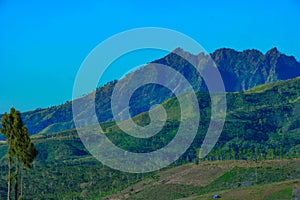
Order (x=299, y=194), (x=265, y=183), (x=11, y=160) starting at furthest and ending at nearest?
1. (x=265, y=183)
2. (x=299, y=194)
3. (x=11, y=160)

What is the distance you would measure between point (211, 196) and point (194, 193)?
87.8 feet

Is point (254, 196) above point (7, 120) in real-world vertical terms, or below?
below

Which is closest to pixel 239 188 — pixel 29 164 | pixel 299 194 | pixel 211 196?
pixel 211 196

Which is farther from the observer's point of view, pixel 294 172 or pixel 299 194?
pixel 294 172

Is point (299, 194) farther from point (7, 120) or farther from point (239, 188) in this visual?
point (7, 120)

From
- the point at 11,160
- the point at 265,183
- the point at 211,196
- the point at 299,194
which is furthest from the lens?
the point at 265,183

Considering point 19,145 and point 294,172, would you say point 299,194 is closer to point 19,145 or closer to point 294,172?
point 294,172

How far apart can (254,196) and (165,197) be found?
147 feet

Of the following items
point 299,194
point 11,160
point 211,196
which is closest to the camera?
point 11,160

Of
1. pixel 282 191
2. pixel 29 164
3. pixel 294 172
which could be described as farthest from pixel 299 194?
pixel 29 164

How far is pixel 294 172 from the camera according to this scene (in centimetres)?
19775

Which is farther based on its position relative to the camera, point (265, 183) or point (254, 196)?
point (265, 183)

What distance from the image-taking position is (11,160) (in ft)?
266

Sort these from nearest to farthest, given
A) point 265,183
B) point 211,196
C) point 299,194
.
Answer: point 299,194, point 211,196, point 265,183
